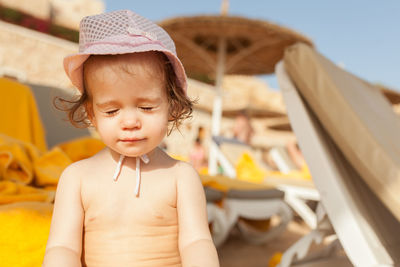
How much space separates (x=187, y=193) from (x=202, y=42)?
22.4ft

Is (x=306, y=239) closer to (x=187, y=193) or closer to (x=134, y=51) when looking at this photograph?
(x=187, y=193)

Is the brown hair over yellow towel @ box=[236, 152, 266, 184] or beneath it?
over

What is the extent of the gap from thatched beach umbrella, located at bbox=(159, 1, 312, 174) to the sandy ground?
2040 millimetres

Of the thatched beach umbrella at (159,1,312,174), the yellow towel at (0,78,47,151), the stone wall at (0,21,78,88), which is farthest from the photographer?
the stone wall at (0,21,78,88)

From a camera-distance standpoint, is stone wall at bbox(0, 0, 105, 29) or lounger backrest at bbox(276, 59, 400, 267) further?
stone wall at bbox(0, 0, 105, 29)

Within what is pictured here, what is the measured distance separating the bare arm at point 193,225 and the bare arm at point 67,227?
258mm

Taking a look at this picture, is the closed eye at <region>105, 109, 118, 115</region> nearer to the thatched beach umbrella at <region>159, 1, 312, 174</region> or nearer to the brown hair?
the brown hair

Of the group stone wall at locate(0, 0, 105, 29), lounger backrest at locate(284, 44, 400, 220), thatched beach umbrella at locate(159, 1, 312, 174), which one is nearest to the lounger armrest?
lounger backrest at locate(284, 44, 400, 220)

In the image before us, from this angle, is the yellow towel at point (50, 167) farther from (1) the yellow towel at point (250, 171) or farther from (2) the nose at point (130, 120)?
(1) the yellow towel at point (250, 171)

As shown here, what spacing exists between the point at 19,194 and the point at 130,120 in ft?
2.41

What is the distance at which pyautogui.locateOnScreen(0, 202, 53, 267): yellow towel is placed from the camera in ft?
2.72

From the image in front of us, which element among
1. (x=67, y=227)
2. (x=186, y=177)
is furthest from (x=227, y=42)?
(x=67, y=227)

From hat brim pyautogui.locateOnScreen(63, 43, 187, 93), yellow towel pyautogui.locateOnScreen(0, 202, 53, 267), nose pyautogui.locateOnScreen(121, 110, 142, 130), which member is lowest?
yellow towel pyautogui.locateOnScreen(0, 202, 53, 267)

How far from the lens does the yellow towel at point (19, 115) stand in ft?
6.73
